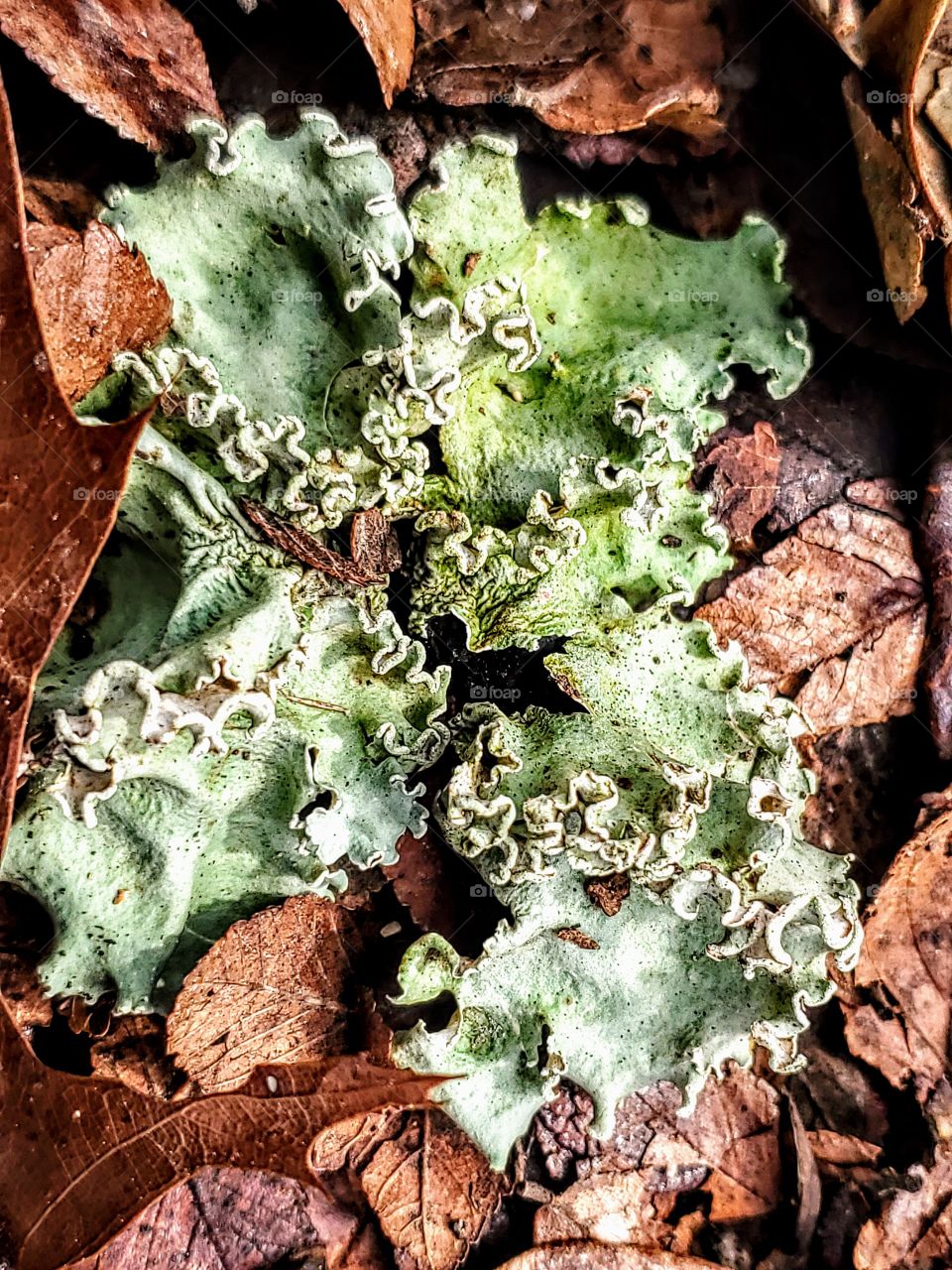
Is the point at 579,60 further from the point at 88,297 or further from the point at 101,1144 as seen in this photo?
the point at 101,1144

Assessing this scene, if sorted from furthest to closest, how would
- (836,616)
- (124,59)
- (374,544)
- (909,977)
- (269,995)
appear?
(909,977) < (836,616) < (269,995) < (374,544) < (124,59)

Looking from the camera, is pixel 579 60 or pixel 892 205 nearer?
pixel 579 60

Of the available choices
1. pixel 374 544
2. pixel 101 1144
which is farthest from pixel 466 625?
pixel 101 1144

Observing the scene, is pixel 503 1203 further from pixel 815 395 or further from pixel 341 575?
pixel 815 395

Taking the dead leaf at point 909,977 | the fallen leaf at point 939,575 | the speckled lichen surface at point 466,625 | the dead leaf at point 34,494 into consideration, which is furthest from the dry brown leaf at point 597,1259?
the dead leaf at point 34,494

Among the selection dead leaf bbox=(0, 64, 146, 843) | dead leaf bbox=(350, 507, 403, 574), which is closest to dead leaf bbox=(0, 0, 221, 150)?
dead leaf bbox=(0, 64, 146, 843)

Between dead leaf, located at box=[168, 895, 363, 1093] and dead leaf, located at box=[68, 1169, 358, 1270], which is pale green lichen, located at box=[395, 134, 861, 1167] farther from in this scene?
dead leaf, located at box=[68, 1169, 358, 1270]
